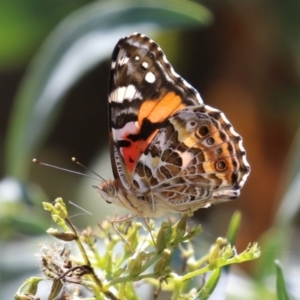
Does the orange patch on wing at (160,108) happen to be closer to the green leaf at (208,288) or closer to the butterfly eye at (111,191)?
the butterfly eye at (111,191)

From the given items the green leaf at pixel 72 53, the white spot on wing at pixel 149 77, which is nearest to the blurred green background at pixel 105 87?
the green leaf at pixel 72 53

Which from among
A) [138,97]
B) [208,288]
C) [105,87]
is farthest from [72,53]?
[105,87]

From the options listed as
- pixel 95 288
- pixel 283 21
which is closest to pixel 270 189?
pixel 283 21

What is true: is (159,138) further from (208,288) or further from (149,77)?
(208,288)

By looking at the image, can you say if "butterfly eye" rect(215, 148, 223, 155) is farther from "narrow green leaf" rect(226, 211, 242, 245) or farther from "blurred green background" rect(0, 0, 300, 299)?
"blurred green background" rect(0, 0, 300, 299)

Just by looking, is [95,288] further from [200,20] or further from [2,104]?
[2,104]

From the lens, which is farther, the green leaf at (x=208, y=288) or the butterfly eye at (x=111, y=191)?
the butterfly eye at (x=111, y=191)
